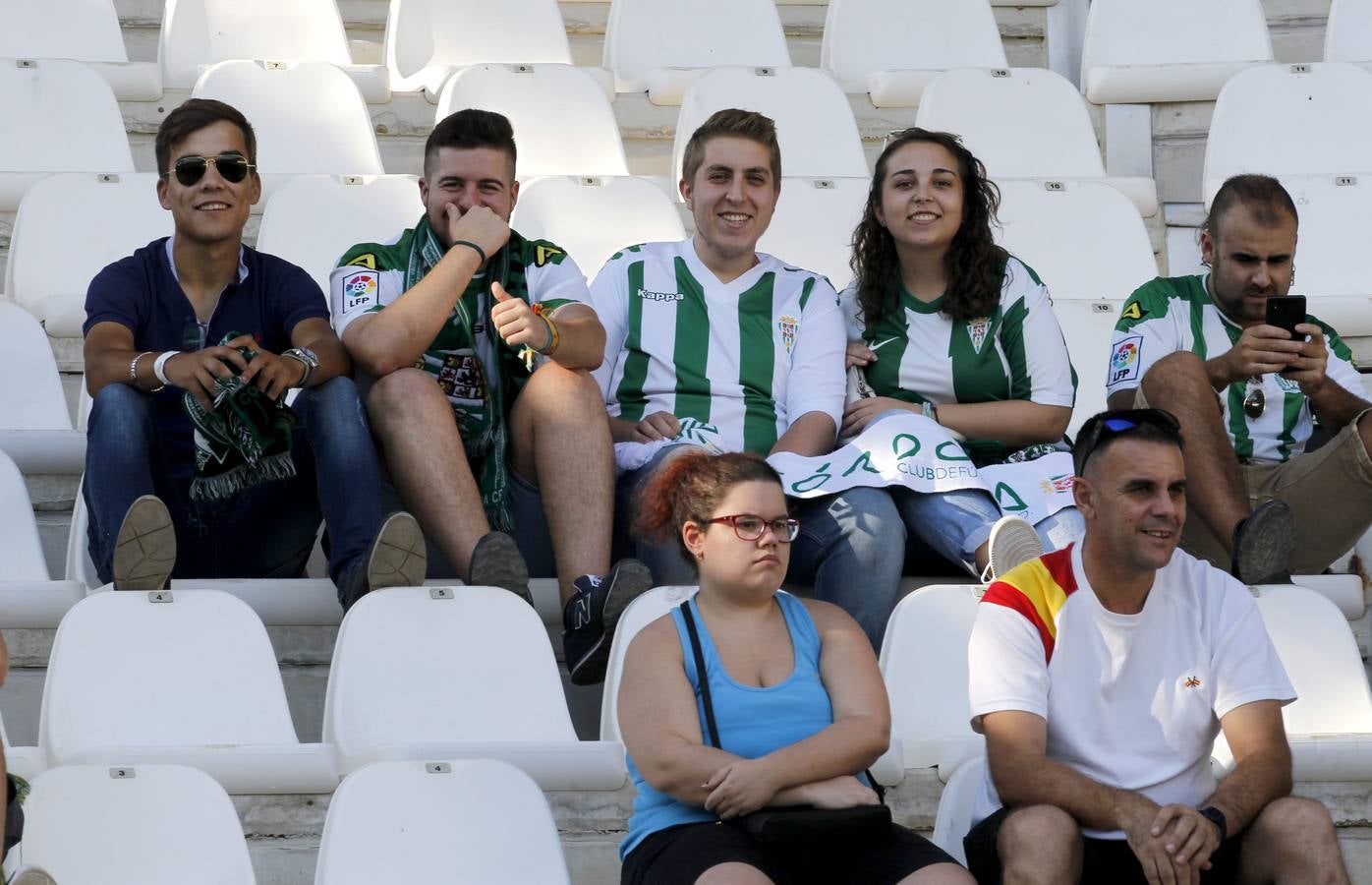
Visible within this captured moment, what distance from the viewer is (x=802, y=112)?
4645 millimetres

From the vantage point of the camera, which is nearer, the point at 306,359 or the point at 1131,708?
the point at 1131,708

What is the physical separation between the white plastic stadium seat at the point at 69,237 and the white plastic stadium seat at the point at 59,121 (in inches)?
11.0

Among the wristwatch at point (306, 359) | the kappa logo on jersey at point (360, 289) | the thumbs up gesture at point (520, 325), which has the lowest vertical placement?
the wristwatch at point (306, 359)

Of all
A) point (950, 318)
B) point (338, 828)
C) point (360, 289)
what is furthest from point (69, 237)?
point (338, 828)

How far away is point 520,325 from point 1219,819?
1.33 meters

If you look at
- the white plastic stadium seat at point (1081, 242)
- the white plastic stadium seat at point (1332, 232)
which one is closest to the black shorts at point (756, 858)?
the white plastic stadium seat at point (1081, 242)

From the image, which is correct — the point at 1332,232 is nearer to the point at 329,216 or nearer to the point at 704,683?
the point at 329,216

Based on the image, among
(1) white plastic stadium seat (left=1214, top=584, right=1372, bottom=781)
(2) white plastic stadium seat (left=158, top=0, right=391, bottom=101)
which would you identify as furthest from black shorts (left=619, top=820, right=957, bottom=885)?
(2) white plastic stadium seat (left=158, top=0, right=391, bottom=101)

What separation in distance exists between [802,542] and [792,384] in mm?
375

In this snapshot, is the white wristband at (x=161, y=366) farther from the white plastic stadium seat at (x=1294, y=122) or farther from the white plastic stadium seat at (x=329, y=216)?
the white plastic stadium seat at (x=1294, y=122)

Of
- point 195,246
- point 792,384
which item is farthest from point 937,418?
point 195,246

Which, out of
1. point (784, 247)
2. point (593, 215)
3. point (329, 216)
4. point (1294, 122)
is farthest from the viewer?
point (1294, 122)

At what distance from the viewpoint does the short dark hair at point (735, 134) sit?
Answer: 3527 millimetres

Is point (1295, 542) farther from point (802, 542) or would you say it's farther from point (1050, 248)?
point (1050, 248)
